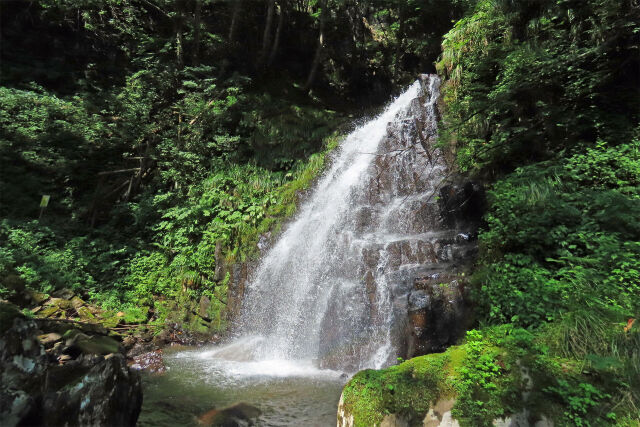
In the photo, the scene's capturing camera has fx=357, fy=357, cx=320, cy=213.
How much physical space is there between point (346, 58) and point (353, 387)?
18.6 meters

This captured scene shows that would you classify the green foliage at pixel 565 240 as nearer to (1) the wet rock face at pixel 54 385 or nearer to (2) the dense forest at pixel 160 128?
(1) the wet rock face at pixel 54 385

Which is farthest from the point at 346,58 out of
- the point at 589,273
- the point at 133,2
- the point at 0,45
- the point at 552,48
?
the point at 589,273

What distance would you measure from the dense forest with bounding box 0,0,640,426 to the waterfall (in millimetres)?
952

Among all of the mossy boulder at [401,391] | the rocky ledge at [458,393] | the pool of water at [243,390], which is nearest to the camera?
the rocky ledge at [458,393]

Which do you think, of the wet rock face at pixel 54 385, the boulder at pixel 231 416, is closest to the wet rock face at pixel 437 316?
the boulder at pixel 231 416

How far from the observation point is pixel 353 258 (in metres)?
8.13

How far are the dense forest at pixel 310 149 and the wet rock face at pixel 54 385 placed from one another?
3769 millimetres

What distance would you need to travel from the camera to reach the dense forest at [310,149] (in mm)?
4035

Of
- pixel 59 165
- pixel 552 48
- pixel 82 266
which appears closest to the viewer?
pixel 552 48

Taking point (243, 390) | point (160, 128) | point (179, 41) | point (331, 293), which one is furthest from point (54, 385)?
point (179, 41)

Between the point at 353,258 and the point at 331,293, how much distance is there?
0.93m

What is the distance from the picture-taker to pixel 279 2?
1741 centimetres

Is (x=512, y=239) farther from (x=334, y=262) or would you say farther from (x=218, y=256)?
(x=218, y=256)

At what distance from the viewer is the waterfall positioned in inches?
278
